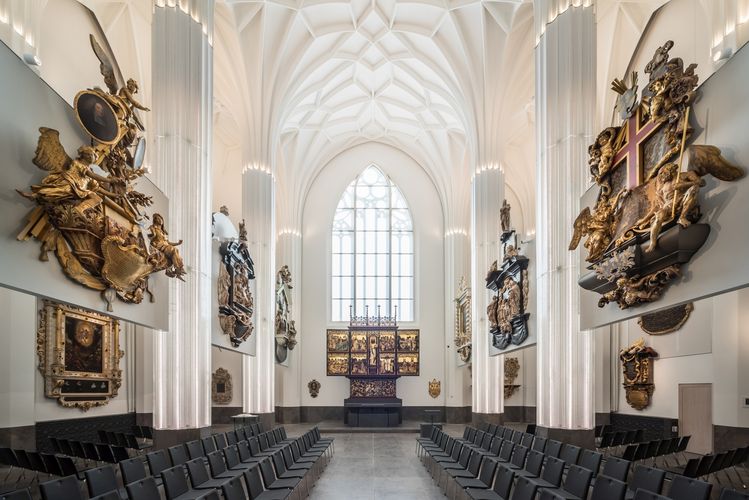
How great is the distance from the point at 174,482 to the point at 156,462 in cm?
160

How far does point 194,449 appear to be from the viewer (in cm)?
1143

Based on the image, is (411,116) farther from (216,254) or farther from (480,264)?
(216,254)

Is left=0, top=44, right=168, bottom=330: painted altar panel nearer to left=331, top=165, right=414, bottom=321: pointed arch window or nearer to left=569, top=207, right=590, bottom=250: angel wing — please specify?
left=569, top=207, right=590, bottom=250: angel wing

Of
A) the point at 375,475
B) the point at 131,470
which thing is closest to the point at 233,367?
the point at 375,475

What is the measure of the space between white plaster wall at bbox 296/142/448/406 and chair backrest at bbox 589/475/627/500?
85.6ft

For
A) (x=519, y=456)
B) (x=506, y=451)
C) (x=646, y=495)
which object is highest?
(x=646, y=495)

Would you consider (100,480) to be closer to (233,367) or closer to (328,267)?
(233,367)

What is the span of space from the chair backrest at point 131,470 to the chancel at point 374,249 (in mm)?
43

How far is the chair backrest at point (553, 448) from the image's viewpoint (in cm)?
1130

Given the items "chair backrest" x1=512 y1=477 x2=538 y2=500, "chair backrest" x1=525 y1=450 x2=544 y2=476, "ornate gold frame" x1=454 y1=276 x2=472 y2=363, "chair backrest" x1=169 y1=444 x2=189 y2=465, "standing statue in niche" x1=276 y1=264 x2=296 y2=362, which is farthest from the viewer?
"standing statue in niche" x1=276 y1=264 x2=296 y2=362

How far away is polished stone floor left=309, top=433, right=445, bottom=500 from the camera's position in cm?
1212

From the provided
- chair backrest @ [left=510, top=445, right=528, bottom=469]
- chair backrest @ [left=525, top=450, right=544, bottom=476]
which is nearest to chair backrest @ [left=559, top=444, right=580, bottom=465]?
chair backrest @ [left=525, top=450, right=544, bottom=476]

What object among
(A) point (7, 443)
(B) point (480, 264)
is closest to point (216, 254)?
(A) point (7, 443)

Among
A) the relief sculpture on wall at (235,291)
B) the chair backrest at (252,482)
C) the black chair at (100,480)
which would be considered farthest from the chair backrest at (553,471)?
the relief sculpture on wall at (235,291)
